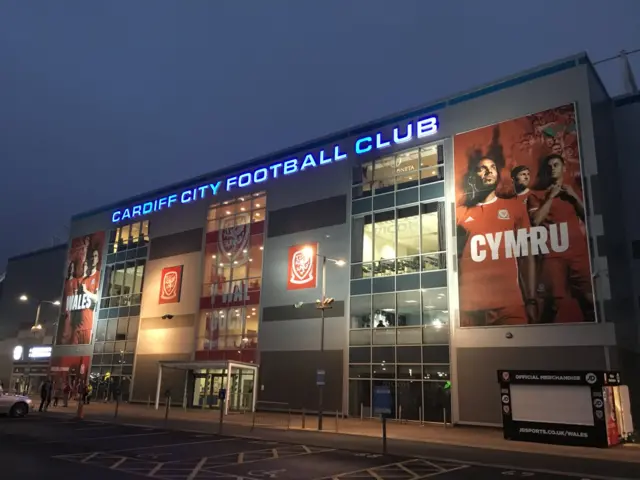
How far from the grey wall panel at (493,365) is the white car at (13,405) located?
77.2 ft

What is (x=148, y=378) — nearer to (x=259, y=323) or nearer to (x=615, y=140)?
(x=259, y=323)

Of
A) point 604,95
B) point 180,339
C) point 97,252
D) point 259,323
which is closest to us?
point 604,95

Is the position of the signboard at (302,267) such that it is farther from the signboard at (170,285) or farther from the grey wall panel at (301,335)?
the signboard at (170,285)

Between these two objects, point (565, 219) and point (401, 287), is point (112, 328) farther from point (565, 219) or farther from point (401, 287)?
point (565, 219)

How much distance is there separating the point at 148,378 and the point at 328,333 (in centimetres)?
1852

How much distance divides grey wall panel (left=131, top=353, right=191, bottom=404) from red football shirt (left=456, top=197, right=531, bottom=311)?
77.4 ft

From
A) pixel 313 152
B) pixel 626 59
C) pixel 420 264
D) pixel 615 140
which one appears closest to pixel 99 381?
pixel 313 152

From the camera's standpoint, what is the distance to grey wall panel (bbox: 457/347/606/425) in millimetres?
24938

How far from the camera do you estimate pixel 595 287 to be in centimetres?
2500

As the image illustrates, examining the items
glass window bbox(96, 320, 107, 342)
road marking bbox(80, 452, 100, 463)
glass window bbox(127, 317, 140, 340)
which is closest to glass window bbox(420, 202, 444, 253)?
road marking bbox(80, 452, 100, 463)

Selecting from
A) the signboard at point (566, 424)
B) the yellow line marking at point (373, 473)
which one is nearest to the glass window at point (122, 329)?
the signboard at point (566, 424)

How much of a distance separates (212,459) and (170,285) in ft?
102

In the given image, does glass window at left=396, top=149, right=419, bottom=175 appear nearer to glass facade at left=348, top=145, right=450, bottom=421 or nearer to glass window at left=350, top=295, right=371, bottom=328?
glass facade at left=348, top=145, right=450, bottom=421

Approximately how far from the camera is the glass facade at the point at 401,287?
29.7m
